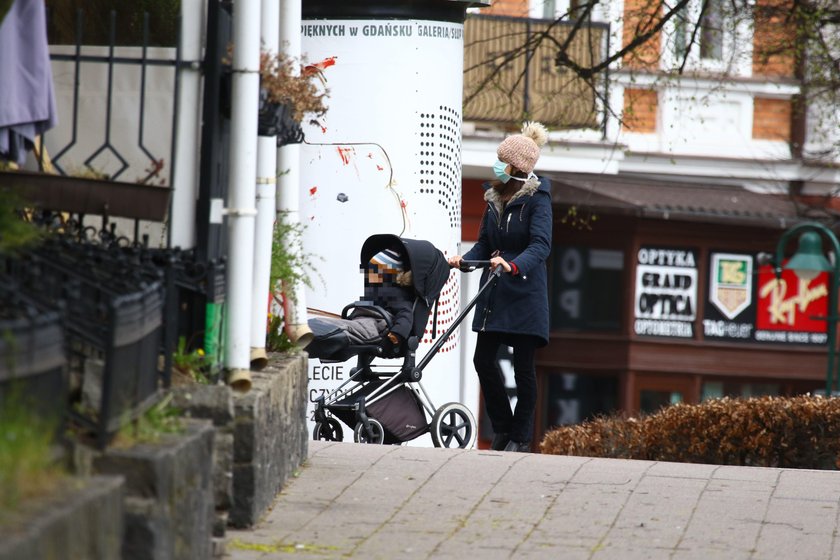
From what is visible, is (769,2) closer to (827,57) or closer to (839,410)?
(827,57)

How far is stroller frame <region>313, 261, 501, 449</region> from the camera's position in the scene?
394 inches

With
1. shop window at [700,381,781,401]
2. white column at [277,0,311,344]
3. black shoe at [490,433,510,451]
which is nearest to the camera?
white column at [277,0,311,344]

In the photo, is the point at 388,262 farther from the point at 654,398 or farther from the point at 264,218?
the point at 654,398

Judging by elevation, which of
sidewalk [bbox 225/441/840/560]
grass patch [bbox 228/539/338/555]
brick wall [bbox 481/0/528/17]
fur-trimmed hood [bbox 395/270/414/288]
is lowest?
sidewalk [bbox 225/441/840/560]

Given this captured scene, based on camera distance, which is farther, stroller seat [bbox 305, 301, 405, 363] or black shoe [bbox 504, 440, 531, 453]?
black shoe [bbox 504, 440, 531, 453]

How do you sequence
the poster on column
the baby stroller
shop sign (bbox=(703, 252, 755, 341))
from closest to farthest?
the baby stroller < the poster on column < shop sign (bbox=(703, 252, 755, 341))

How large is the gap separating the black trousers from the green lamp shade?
24.2ft

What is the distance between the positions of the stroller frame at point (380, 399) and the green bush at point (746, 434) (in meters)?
0.98

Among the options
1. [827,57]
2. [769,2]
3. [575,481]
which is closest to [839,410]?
[575,481]

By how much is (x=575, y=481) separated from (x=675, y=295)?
12967 millimetres

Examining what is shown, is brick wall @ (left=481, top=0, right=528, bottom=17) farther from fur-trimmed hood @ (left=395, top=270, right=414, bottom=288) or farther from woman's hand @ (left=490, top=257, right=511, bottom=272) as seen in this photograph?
woman's hand @ (left=490, top=257, right=511, bottom=272)

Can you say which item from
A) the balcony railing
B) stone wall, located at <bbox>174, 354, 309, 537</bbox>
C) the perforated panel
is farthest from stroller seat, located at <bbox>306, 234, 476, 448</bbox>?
the balcony railing

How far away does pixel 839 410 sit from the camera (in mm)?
9930

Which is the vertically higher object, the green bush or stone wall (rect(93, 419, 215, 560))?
stone wall (rect(93, 419, 215, 560))
